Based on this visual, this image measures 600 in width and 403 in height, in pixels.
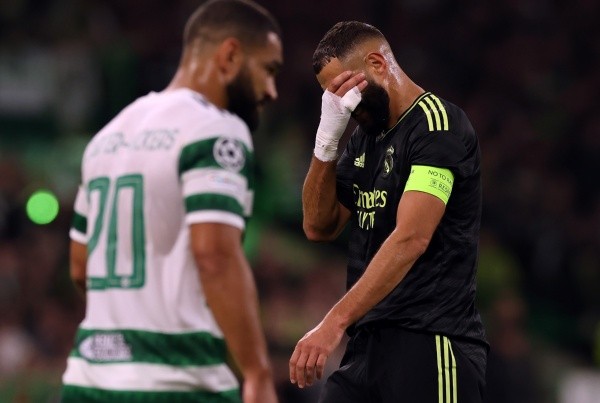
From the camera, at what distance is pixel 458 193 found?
471cm

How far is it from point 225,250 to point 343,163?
5.20ft

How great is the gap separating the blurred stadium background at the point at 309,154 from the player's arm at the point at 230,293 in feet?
14.9

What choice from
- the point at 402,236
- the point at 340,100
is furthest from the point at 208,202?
the point at 340,100

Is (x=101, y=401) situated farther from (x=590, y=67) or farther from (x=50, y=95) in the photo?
(x=590, y=67)

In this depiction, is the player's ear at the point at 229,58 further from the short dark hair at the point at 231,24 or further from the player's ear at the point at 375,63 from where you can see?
the player's ear at the point at 375,63

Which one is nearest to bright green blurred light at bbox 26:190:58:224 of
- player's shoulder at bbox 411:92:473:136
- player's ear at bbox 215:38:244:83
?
player's shoulder at bbox 411:92:473:136

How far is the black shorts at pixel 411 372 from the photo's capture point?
15.0 ft

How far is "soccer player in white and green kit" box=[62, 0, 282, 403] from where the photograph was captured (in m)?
3.62

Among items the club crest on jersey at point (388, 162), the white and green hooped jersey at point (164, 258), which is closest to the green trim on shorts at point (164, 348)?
the white and green hooped jersey at point (164, 258)

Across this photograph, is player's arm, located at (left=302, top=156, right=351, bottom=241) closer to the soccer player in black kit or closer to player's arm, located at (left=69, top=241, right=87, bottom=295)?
the soccer player in black kit

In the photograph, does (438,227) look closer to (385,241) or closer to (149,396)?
(385,241)

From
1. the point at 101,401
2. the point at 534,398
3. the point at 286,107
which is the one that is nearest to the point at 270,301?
the point at 534,398

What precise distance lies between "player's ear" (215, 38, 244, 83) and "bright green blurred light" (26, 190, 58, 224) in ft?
23.3

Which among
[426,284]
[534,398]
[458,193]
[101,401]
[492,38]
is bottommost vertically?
[534,398]
